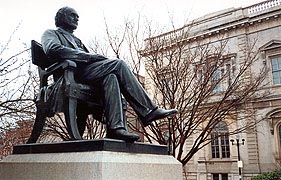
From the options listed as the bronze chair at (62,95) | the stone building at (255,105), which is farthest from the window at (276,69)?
the bronze chair at (62,95)

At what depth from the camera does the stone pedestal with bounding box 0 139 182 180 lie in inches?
111

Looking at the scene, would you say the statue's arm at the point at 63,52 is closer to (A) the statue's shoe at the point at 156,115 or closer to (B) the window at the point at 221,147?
(A) the statue's shoe at the point at 156,115

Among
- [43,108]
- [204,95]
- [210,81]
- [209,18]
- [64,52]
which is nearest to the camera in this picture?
[64,52]

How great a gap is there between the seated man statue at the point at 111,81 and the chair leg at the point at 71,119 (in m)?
0.36

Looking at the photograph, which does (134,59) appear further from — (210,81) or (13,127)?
(13,127)

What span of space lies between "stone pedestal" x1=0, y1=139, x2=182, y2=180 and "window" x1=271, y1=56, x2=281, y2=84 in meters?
18.4

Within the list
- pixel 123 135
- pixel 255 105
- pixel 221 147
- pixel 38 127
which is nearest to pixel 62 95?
pixel 38 127

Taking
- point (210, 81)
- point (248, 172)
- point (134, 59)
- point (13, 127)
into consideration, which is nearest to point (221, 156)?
point (248, 172)

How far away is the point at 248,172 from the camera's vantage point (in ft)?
65.0

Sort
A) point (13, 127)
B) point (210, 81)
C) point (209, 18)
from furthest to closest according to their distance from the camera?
1. point (209, 18)
2. point (210, 81)
3. point (13, 127)

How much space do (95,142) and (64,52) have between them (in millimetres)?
1250

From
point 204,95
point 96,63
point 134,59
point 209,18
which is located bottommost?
point 96,63

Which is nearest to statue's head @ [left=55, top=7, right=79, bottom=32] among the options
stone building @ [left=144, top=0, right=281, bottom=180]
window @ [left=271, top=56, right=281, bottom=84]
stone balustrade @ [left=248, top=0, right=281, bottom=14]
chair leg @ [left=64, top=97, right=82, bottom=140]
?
chair leg @ [left=64, top=97, right=82, bottom=140]

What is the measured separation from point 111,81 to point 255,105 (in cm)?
1847
